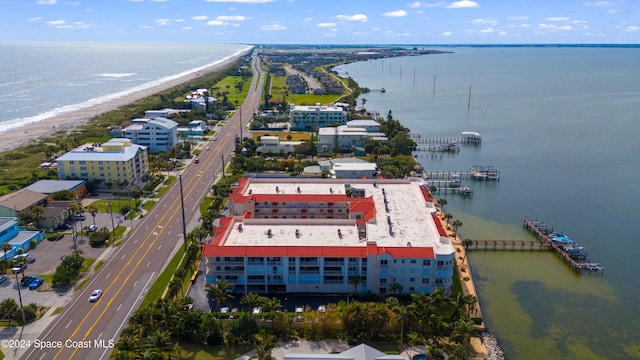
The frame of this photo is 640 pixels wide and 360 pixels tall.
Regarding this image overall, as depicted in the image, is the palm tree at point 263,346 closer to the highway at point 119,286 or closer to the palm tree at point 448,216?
the highway at point 119,286

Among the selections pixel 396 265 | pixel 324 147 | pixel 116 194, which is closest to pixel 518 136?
pixel 324 147

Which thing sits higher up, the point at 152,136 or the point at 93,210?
the point at 152,136

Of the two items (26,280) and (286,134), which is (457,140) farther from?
(26,280)

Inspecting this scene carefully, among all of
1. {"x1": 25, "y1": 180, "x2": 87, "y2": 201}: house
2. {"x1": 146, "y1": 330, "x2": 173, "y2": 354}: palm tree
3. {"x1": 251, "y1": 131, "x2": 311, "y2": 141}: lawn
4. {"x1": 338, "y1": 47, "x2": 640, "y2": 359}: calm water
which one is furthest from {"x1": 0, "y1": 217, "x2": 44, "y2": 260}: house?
{"x1": 251, "y1": 131, "x2": 311, "y2": 141}: lawn

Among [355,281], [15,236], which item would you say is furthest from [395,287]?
[15,236]

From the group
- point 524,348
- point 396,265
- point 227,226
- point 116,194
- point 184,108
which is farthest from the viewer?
point 184,108

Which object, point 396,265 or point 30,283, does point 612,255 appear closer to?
point 396,265
